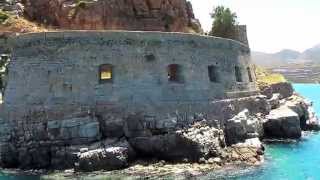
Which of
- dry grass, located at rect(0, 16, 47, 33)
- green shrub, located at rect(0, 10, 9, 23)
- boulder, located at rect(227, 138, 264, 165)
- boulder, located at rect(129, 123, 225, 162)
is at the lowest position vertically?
boulder, located at rect(227, 138, 264, 165)

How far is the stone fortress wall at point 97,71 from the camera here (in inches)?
1284

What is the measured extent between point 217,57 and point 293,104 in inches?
504

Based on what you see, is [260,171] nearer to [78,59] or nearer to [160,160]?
[160,160]

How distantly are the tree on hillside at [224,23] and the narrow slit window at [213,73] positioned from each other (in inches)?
743

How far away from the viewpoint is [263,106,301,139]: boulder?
41.2 meters

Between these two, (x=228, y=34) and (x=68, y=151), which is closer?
(x=68, y=151)

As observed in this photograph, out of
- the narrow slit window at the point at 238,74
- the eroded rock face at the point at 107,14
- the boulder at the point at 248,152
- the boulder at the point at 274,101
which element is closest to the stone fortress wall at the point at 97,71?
the boulder at the point at 248,152

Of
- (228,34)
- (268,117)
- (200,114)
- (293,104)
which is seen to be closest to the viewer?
(200,114)

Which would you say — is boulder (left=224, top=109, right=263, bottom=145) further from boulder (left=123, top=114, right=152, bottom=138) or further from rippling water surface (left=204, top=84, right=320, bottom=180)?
boulder (left=123, top=114, right=152, bottom=138)

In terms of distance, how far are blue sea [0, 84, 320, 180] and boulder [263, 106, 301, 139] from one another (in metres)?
1.09

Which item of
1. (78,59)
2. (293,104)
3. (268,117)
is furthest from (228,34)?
(78,59)

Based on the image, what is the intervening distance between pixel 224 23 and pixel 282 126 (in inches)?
687

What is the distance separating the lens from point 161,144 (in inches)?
1246

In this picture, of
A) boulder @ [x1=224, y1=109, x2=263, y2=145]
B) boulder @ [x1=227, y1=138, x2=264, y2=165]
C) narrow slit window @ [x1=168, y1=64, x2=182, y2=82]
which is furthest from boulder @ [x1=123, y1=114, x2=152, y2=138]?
boulder @ [x1=224, y1=109, x2=263, y2=145]
